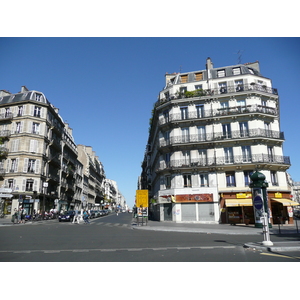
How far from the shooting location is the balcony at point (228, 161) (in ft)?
91.6

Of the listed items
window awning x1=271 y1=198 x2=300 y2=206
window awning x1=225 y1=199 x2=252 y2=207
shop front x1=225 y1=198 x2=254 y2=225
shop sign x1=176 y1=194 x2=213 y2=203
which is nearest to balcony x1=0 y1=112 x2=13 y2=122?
shop sign x1=176 y1=194 x2=213 y2=203

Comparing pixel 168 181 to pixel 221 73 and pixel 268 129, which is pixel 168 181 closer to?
pixel 268 129

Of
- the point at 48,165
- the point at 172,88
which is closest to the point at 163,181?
the point at 172,88

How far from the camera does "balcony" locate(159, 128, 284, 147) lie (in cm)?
2858

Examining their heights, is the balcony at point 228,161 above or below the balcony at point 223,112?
below

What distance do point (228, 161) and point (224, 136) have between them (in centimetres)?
304

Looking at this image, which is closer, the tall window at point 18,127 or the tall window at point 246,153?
the tall window at point 246,153

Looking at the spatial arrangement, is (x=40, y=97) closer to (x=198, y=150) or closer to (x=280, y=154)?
(x=198, y=150)

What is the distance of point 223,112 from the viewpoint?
30141 millimetres

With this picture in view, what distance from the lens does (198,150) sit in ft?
99.0

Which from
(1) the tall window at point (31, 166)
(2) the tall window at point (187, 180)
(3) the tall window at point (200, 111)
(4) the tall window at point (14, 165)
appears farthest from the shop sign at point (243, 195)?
(4) the tall window at point (14, 165)

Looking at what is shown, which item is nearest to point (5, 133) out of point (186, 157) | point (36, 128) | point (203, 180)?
point (36, 128)

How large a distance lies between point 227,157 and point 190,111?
24.2 ft

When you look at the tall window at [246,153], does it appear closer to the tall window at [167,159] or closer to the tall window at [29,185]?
the tall window at [167,159]
